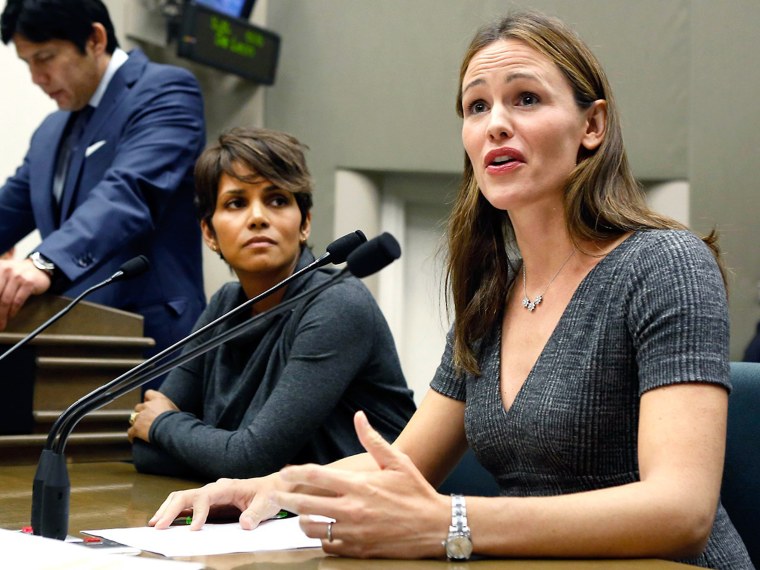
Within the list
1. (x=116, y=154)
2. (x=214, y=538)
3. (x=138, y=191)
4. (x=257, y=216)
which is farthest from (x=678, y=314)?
(x=116, y=154)

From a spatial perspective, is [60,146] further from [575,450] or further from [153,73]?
[575,450]

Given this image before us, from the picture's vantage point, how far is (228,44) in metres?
4.48

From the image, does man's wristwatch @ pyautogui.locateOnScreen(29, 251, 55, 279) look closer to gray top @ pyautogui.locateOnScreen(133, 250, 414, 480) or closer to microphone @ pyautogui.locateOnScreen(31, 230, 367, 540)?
gray top @ pyautogui.locateOnScreen(133, 250, 414, 480)

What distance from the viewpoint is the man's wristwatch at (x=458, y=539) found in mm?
1104

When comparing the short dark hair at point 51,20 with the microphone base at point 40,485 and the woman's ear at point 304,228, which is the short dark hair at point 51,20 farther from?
the microphone base at point 40,485

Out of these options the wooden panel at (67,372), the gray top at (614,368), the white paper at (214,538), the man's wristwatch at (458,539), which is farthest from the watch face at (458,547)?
the wooden panel at (67,372)

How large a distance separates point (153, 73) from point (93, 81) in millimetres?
160

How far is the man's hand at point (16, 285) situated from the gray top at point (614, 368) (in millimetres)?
1197

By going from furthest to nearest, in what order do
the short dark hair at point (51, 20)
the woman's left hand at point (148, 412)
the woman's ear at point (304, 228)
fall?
the short dark hair at point (51, 20) → the woman's ear at point (304, 228) → the woman's left hand at point (148, 412)

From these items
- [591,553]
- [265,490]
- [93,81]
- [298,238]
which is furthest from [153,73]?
[591,553]

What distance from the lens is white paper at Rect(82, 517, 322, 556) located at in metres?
1.21

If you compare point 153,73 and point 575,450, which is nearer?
point 575,450

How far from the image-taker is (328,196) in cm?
466

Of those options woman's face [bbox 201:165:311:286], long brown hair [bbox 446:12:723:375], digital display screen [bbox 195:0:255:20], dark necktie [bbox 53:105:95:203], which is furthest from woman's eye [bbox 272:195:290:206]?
digital display screen [bbox 195:0:255:20]
